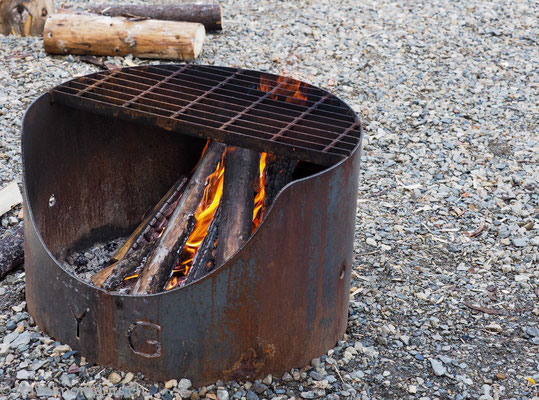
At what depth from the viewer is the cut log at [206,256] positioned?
3.57 metres

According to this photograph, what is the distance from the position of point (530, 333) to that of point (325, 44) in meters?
4.63

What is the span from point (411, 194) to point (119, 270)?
2530mm

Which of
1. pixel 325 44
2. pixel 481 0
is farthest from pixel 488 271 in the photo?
pixel 481 0

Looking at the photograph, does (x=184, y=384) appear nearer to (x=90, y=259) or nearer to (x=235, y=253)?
(x=235, y=253)

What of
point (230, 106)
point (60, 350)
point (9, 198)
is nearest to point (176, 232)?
point (230, 106)

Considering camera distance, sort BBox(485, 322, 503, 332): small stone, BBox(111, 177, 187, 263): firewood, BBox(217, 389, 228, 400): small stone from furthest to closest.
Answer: BBox(111, 177, 187, 263): firewood
BBox(485, 322, 503, 332): small stone
BBox(217, 389, 228, 400): small stone

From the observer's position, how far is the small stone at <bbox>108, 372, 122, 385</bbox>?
318 centimetres

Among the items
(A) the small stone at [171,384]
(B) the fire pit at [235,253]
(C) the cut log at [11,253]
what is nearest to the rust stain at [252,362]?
(B) the fire pit at [235,253]

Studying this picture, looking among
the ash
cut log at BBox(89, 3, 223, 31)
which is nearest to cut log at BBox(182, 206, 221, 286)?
the ash

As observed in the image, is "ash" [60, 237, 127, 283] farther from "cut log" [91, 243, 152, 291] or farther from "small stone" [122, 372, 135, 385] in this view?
"small stone" [122, 372, 135, 385]

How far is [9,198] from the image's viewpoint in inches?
183

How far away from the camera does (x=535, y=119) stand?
646cm

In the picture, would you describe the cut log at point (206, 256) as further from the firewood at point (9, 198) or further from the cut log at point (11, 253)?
the firewood at point (9, 198)

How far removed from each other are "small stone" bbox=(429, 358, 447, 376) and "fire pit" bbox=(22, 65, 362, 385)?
0.51 metres
